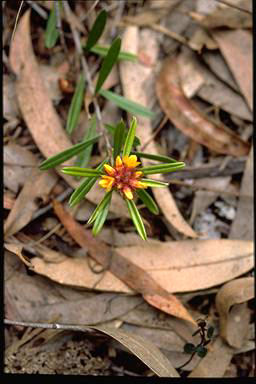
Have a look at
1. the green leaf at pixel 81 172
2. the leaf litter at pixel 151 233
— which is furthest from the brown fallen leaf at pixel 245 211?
the green leaf at pixel 81 172

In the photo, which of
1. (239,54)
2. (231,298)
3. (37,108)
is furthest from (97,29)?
(231,298)

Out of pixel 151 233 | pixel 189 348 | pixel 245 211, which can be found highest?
pixel 245 211

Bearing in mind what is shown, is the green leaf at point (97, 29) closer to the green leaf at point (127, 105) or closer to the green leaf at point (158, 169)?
the green leaf at point (127, 105)

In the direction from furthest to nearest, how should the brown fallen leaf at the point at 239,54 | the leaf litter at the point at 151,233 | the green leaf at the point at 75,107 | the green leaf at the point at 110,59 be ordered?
the brown fallen leaf at the point at 239,54
the green leaf at the point at 75,107
the leaf litter at the point at 151,233
the green leaf at the point at 110,59

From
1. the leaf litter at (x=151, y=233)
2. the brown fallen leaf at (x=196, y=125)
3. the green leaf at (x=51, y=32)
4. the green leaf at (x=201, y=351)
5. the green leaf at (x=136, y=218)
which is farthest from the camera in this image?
the brown fallen leaf at (x=196, y=125)

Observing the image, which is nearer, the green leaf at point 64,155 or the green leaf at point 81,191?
the green leaf at point 81,191

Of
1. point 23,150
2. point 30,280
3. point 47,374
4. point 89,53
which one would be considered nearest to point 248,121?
point 89,53

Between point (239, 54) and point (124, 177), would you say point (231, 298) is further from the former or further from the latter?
point (239, 54)
